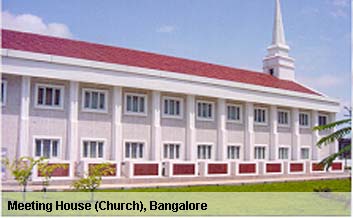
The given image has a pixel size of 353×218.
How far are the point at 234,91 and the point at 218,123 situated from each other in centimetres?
189

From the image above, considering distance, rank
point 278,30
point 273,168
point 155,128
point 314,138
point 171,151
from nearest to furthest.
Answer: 1. point 155,128
2. point 171,151
3. point 273,168
4. point 314,138
5. point 278,30

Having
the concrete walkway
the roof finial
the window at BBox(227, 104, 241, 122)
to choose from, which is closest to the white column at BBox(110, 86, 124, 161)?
the concrete walkway

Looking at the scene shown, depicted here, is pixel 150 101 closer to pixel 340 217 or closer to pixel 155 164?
pixel 155 164

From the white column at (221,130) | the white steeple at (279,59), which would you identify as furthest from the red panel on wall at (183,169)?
the white steeple at (279,59)

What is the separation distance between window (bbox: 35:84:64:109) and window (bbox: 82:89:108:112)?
1.09 m

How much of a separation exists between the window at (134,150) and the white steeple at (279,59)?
1592 cm

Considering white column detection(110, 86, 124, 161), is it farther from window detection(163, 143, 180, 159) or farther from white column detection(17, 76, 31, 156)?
white column detection(17, 76, 31, 156)

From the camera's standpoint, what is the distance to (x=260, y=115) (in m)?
28.8

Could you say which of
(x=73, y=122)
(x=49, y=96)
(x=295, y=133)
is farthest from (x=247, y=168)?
(x=49, y=96)

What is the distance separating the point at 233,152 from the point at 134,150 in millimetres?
6544

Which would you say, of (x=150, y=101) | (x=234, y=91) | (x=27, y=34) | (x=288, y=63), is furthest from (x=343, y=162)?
(x=27, y=34)

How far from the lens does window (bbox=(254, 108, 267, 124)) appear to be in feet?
93.5

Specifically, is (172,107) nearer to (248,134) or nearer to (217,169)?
(217,169)

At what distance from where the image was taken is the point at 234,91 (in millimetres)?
26359
